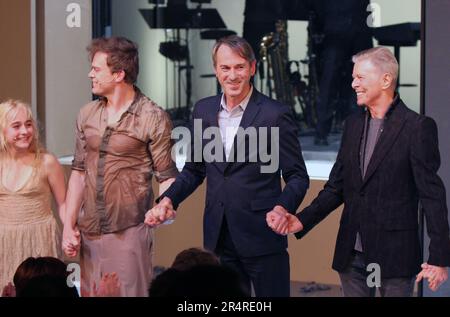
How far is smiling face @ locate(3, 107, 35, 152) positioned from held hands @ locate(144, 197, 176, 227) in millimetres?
812

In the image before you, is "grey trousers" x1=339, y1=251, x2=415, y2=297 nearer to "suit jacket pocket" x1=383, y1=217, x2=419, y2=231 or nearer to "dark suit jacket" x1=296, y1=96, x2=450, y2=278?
"dark suit jacket" x1=296, y1=96, x2=450, y2=278

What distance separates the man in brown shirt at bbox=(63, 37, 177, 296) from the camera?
4.70m

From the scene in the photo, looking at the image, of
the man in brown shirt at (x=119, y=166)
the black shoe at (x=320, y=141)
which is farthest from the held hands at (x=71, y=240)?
the black shoe at (x=320, y=141)

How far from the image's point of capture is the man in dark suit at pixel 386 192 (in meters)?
4.16

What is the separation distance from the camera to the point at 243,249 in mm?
4469

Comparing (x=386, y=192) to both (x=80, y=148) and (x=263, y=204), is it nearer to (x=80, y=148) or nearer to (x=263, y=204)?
(x=263, y=204)

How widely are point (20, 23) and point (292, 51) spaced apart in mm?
1691

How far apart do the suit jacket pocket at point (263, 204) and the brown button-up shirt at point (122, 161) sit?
438 mm

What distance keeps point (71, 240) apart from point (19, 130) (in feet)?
1.82

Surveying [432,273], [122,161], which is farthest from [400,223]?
[122,161]

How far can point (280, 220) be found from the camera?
425 centimetres

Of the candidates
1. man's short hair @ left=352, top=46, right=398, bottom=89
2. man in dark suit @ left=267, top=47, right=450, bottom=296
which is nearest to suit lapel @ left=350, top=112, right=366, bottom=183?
man in dark suit @ left=267, top=47, right=450, bottom=296
